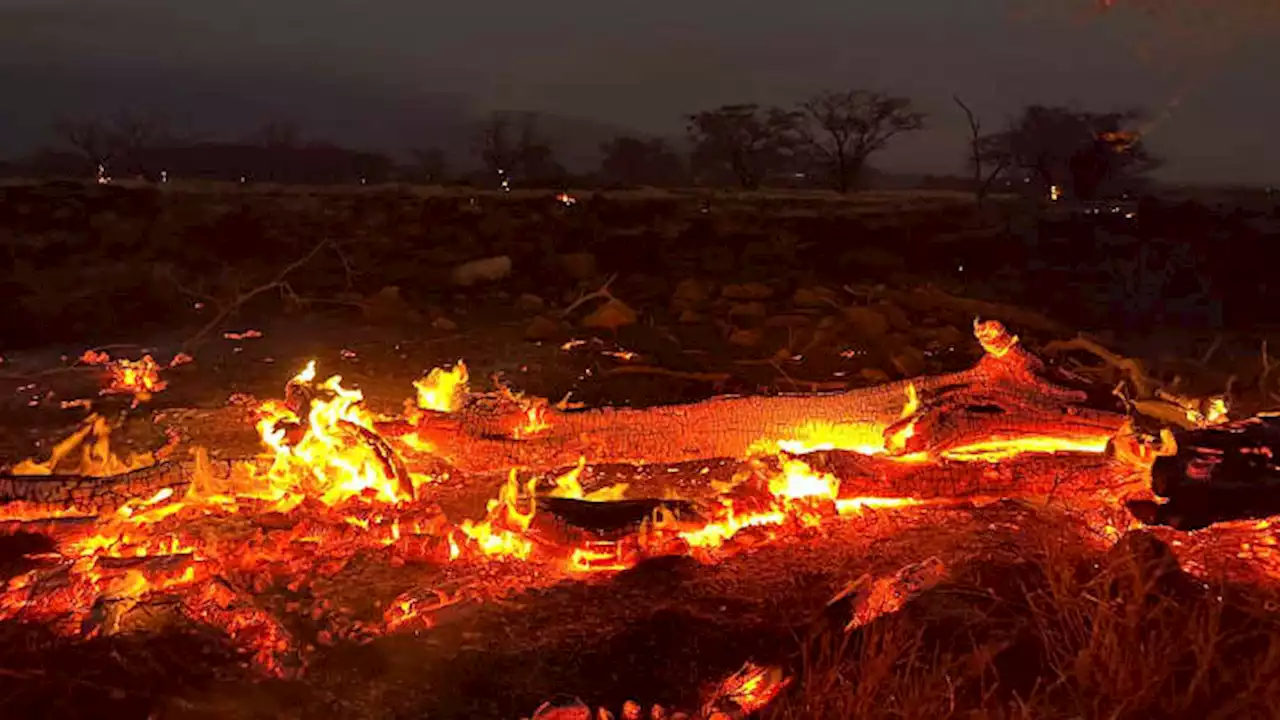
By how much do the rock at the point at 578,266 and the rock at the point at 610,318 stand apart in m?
3.85

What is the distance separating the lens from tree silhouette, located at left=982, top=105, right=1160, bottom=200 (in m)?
32.8

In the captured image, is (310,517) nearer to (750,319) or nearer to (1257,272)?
(750,319)

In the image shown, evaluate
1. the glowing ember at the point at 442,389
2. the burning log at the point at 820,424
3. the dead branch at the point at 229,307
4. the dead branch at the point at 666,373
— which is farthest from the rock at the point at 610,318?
the burning log at the point at 820,424

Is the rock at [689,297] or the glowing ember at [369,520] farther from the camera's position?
the rock at [689,297]

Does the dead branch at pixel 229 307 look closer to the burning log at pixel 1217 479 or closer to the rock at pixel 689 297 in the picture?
the rock at pixel 689 297

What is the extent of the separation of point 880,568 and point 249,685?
97.2 inches

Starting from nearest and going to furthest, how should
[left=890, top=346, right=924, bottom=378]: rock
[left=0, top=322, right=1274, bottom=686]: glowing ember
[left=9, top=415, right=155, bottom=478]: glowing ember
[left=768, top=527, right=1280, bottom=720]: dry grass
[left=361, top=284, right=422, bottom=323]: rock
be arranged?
A: 1. [left=768, top=527, right=1280, bottom=720]: dry grass
2. [left=0, top=322, right=1274, bottom=686]: glowing ember
3. [left=9, top=415, right=155, bottom=478]: glowing ember
4. [left=890, top=346, right=924, bottom=378]: rock
5. [left=361, top=284, right=422, bottom=323]: rock

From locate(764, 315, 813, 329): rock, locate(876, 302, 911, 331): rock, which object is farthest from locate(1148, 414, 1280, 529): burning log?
locate(764, 315, 813, 329): rock

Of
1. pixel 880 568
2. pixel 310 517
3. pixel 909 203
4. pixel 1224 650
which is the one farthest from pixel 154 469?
pixel 909 203

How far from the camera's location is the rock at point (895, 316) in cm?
1028

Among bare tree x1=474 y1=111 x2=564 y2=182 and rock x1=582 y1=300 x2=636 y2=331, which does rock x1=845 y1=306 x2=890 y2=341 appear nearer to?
rock x1=582 y1=300 x2=636 y2=331

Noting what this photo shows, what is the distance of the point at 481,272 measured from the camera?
1434 cm

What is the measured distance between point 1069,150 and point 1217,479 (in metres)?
35.3

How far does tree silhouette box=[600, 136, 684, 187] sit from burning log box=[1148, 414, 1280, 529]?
171 feet
